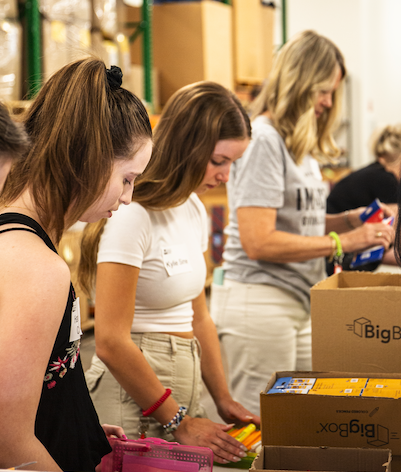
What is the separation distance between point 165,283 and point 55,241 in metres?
0.46

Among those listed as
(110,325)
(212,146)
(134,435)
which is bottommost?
(134,435)

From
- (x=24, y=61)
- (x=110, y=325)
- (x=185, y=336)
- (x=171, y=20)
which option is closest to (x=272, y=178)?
(x=185, y=336)

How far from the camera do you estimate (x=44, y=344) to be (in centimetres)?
86

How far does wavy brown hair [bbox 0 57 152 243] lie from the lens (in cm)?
99

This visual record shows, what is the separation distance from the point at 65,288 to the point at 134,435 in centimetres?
70

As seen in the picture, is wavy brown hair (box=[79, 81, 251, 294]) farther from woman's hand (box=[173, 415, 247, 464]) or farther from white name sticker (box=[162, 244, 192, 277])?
woman's hand (box=[173, 415, 247, 464])

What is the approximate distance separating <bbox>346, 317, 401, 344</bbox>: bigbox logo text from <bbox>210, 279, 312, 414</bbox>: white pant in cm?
65

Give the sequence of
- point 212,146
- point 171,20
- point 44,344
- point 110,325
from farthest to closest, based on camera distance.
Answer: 1. point 171,20
2. point 212,146
3. point 110,325
4. point 44,344

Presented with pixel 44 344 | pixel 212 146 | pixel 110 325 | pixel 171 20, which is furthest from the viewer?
pixel 171 20

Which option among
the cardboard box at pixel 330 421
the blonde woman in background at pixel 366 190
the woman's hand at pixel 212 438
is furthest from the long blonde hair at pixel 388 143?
the cardboard box at pixel 330 421

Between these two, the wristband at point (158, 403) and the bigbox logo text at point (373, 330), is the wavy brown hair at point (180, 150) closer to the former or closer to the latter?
the wristband at point (158, 403)

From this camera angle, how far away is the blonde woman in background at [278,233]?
76.9 inches

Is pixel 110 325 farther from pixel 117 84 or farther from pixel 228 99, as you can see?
pixel 228 99

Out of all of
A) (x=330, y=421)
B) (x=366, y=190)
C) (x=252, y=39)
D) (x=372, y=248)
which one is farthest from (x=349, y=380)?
(x=252, y=39)
